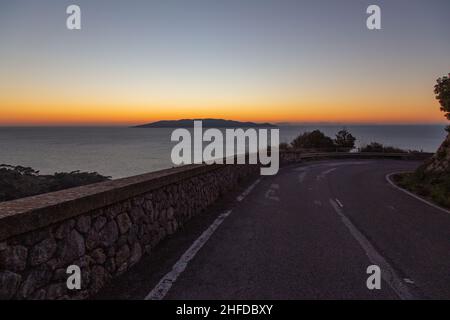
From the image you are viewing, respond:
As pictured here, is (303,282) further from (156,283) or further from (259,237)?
(259,237)

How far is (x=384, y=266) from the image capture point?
222 inches

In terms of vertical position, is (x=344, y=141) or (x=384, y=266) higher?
(x=344, y=141)

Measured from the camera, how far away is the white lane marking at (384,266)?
4.61m

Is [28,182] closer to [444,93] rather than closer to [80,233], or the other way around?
[80,233]

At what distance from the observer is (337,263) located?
573 cm

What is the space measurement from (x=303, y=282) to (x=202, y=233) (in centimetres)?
307

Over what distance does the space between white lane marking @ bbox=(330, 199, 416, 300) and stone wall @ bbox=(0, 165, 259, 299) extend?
11.9 feet

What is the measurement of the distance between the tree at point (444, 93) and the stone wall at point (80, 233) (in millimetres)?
17808

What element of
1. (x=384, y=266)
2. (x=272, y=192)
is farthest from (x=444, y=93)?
(x=384, y=266)

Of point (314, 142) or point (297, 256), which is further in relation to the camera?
point (314, 142)

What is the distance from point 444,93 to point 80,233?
21006 mm

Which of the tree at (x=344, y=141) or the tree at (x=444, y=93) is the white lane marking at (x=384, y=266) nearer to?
the tree at (x=444, y=93)

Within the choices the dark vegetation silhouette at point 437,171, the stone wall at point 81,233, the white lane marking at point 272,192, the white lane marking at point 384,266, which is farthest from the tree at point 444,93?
the stone wall at point 81,233

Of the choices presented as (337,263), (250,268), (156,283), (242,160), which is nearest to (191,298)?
(156,283)
